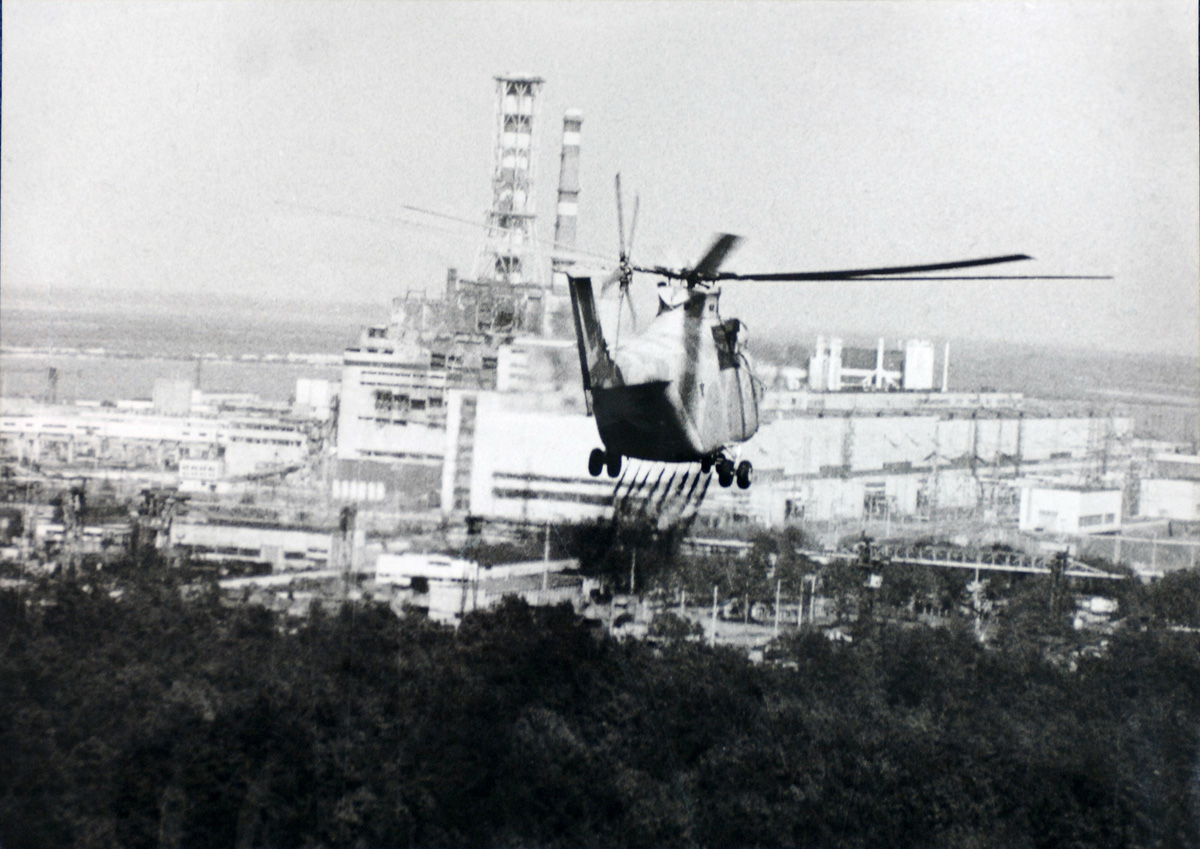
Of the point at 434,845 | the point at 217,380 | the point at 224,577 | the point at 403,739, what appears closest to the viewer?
the point at 434,845

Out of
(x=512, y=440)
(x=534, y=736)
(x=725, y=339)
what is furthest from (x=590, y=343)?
(x=512, y=440)

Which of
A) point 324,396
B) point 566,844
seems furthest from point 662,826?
point 324,396

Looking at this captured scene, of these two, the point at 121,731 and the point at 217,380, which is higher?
the point at 217,380

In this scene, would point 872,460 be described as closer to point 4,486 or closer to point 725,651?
point 725,651

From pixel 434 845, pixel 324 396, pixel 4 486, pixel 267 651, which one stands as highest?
pixel 324 396

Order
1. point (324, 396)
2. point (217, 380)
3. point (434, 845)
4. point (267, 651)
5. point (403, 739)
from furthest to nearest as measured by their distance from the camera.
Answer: point (217, 380) → point (324, 396) → point (267, 651) → point (403, 739) → point (434, 845)

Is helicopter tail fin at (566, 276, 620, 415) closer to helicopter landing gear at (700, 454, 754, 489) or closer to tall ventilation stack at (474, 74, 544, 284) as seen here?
helicopter landing gear at (700, 454, 754, 489)

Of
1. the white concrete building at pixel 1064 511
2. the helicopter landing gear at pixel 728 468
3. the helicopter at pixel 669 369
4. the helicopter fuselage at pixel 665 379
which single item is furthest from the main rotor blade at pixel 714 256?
the white concrete building at pixel 1064 511
